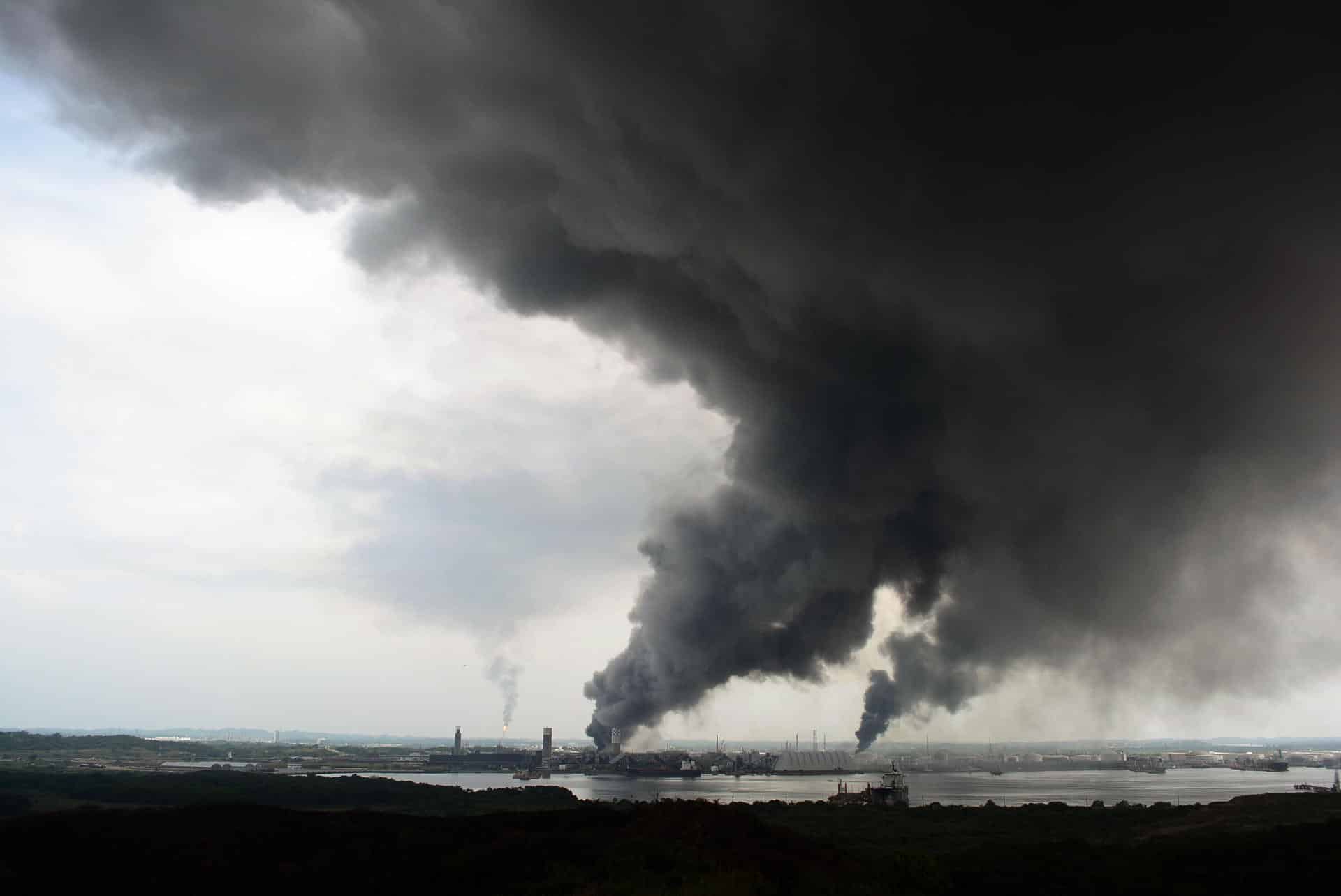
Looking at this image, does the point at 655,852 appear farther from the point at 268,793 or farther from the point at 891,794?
the point at 891,794

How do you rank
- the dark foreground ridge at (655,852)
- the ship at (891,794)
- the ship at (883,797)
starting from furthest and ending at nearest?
the ship at (891,794)
the ship at (883,797)
the dark foreground ridge at (655,852)

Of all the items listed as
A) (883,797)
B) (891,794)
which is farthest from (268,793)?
A: (891,794)

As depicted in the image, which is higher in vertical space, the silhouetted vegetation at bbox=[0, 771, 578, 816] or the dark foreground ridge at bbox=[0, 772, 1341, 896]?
the dark foreground ridge at bbox=[0, 772, 1341, 896]

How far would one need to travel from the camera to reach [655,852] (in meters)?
46.5

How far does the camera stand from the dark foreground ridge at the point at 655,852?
144ft

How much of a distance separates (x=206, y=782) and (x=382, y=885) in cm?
9372

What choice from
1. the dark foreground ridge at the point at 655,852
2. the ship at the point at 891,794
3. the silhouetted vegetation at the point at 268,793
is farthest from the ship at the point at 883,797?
the dark foreground ridge at the point at 655,852

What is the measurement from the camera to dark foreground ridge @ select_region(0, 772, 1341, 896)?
144 ft

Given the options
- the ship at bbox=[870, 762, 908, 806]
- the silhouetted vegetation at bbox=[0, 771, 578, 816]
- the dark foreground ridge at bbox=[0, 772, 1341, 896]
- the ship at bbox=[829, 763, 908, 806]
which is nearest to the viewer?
the dark foreground ridge at bbox=[0, 772, 1341, 896]

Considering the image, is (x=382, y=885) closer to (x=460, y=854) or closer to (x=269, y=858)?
(x=460, y=854)

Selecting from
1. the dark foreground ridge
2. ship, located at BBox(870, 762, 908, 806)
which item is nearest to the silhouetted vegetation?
the dark foreground ridge

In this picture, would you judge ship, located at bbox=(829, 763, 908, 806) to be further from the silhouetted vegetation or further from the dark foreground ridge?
the dark foreground ridge

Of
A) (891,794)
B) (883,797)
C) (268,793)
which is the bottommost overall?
(883,797)

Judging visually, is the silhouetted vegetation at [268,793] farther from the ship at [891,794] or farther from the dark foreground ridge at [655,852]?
the ship at [891,794]
